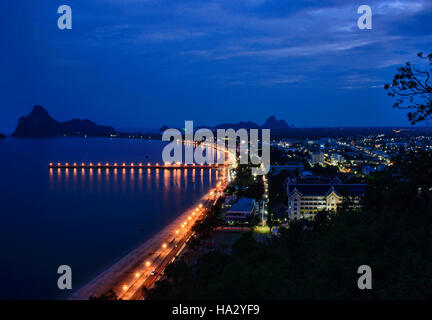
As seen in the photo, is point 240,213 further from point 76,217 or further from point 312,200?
point 76,217

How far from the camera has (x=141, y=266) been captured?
16.5 feet

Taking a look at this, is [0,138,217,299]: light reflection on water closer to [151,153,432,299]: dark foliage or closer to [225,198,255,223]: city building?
[225,198,255,223]: city building

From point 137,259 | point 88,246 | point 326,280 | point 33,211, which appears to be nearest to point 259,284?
point 326,280

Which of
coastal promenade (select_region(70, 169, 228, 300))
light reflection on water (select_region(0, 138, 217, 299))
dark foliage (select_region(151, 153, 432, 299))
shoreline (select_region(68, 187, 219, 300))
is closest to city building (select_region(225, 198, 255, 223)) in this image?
coastal promenade (select_region(70, 169, 228, 300))

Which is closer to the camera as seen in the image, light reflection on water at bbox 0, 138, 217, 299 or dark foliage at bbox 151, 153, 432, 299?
dark foliage at bbox 151, 153, 432, 299

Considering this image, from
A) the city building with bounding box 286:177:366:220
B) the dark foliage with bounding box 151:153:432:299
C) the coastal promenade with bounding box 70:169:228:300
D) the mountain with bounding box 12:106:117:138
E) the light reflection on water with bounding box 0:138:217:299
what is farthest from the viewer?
the mountain with bounding box 12:106:117:138

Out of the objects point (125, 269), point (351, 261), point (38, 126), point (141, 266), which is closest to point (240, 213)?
point (141, 266)

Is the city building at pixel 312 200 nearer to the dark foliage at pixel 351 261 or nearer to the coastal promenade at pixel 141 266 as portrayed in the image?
the coastal promenade at pixel 141 266

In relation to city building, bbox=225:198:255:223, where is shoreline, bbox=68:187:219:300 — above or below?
below

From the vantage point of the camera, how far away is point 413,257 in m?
2.22

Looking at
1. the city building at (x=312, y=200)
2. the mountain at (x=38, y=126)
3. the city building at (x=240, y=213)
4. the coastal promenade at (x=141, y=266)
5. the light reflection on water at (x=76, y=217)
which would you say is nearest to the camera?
the coastal promenade at (x=141, y=266)

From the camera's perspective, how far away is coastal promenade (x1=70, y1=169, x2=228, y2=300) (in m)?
4.29

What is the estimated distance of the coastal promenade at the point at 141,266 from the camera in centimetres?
429

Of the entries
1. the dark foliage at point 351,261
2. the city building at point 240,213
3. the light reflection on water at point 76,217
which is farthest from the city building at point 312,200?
the dark foliage at point 351,261
